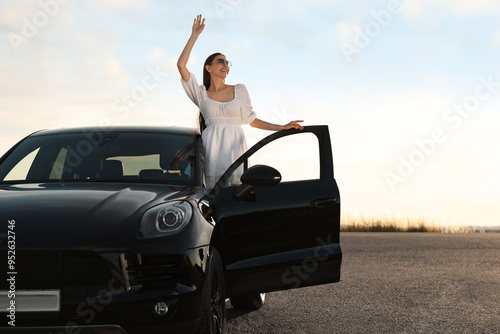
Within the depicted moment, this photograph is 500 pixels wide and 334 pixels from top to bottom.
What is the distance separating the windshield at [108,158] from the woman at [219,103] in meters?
1.09

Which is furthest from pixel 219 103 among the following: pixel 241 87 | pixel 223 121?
pixel 241 87

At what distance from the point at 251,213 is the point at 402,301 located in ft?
9.83

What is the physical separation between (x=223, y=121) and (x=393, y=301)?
2662mm

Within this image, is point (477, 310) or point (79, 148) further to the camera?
point (477, 310)

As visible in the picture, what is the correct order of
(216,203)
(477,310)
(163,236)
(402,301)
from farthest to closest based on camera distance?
1. (402,301)
2. (477,310)
3. (216,203)
4. (163,236)

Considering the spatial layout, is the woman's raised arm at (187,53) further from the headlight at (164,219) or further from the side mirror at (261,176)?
the headlight at (164,219)

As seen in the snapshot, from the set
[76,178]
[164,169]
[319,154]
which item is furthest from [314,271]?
[76,178]

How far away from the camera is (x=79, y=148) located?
586cm

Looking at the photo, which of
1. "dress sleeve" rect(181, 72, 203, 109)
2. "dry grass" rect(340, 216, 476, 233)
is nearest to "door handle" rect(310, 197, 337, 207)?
"dress sleeve" rect(181, 72, 203, 109)

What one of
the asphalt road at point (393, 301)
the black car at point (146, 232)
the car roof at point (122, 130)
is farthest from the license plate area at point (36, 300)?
the car roof at point (122, 130)

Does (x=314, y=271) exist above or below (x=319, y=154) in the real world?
below

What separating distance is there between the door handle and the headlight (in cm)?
137

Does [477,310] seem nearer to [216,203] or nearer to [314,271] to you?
[314,271]

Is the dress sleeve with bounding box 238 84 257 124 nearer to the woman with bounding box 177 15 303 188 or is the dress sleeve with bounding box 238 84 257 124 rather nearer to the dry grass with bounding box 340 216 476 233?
the woman with bounding box 177 15 303 188
